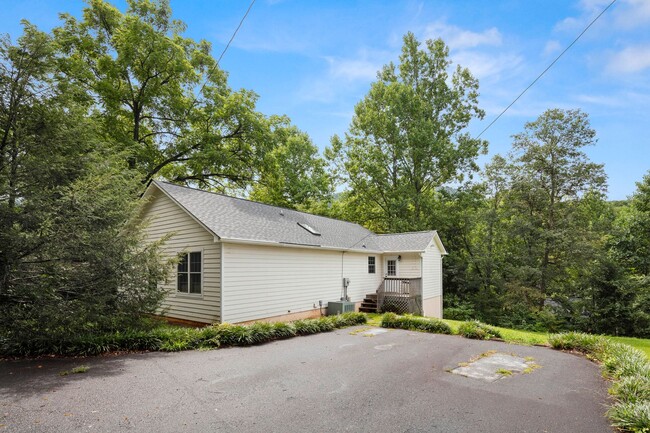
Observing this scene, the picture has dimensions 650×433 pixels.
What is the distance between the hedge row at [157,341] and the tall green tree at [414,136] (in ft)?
57.6

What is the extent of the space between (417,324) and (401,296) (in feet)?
14.2

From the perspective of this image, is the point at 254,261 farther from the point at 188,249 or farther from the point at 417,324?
the point at 417,324

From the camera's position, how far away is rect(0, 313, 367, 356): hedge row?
700 centimetres

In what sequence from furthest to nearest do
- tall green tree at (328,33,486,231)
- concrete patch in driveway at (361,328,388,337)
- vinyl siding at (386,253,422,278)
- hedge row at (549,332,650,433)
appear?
tall green tree at (328,33,486,231)
vinyl siding at (386,253,422,278)
concrete patch in driveway at (361,328,388,337)
hedge row at (549,332,650,433)

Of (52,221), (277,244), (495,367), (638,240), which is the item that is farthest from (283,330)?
(638,240)

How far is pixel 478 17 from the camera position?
9.39 m

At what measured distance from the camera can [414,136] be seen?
24.4 m

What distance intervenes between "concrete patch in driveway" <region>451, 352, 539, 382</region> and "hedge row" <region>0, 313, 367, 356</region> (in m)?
4.96

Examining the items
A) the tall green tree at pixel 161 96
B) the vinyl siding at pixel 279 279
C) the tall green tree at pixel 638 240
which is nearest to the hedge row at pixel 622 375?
the vinyl siding at pixel 279 279

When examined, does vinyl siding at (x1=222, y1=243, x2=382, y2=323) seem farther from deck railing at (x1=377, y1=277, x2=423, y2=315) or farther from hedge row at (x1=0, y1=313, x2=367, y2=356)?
hedge row at (x1=0, y1=313, x2=367, y2=356)

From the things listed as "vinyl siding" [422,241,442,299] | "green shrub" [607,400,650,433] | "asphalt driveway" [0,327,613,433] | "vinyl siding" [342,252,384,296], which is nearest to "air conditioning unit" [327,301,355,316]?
"vinyl siding" [342,252,384,296]

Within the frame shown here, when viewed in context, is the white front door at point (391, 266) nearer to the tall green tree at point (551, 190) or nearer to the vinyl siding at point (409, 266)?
the vinyl siding at point (409, 266)

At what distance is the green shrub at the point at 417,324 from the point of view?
10.9 meters

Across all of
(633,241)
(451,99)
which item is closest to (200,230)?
(451,99)
